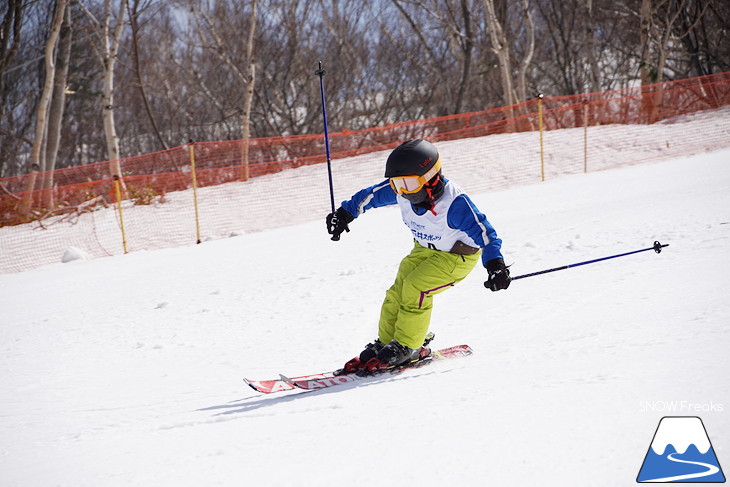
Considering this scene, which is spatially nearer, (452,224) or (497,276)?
(497,276)

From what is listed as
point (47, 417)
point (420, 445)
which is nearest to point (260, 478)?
point (420, 445)

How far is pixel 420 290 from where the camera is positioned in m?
4.08

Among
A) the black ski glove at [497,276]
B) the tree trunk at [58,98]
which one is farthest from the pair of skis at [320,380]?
the tree trunk at [58,98]

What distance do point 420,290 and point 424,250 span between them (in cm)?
39

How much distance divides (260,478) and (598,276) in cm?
425

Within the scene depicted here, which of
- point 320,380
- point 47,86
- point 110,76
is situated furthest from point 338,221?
point 110,76

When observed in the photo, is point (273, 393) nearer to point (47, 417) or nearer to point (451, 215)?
point (47, 417)

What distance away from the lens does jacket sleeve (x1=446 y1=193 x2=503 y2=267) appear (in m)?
3.95

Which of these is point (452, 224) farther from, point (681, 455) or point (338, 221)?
point (681, 455)

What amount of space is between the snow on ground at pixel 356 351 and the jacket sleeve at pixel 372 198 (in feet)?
3.85

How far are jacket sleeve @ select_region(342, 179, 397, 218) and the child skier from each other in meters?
0.23

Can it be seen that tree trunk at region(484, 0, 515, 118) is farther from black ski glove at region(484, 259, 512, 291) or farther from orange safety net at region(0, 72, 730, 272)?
black ski glove at region(484, 259, 512, 291)

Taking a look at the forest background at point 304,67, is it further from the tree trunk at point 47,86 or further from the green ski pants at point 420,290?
the green ski pants at point 420,290

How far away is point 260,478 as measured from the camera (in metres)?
2.50
